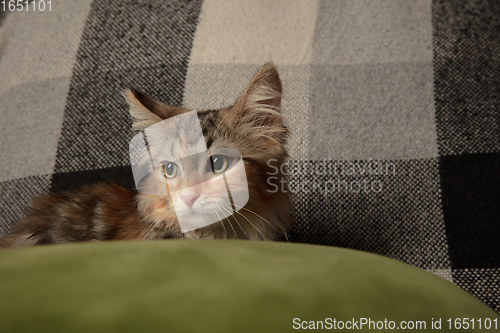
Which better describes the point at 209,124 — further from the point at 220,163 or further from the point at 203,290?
the point at 203,290

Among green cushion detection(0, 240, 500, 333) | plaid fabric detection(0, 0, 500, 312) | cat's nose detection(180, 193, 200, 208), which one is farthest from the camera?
plaid fabric detection(0, 0, 500, 312)

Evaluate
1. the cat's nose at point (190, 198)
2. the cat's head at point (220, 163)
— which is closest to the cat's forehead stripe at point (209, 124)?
the cat's head at point (220, 163)

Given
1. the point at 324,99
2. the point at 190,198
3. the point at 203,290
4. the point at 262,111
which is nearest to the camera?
the point at 203,290

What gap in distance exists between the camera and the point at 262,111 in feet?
2.70

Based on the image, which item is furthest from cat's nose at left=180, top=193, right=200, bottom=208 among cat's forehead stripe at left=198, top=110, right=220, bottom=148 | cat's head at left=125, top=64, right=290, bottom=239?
cat's forehead stripe at left=198, top=110, right=220, bottom=148

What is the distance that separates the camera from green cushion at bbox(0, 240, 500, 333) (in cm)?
23

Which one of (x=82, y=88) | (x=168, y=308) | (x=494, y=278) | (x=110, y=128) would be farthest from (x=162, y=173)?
(x=494, y=278)

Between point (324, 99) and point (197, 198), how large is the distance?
19.0 inches

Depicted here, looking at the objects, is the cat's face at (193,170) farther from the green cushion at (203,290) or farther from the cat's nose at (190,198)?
the green cushion at (203,290)

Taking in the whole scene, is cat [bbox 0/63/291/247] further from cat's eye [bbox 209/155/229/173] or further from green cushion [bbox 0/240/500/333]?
green cushion [bbox 0/240/500/333]

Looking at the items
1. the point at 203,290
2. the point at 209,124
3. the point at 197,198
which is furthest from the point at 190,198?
the point at 203,290

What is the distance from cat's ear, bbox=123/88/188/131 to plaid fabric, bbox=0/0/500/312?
0.18 metres

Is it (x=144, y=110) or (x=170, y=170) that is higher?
(x=144, y=110)

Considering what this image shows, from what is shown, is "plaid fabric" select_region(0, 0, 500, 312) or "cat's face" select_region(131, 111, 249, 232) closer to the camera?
"cat's face" select_region(131, 111, 249, 232)
